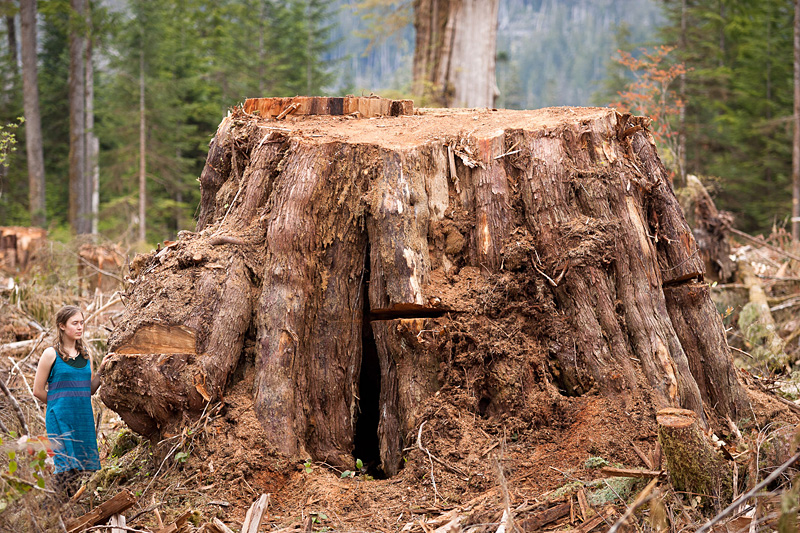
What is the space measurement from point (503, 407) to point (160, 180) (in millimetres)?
20867

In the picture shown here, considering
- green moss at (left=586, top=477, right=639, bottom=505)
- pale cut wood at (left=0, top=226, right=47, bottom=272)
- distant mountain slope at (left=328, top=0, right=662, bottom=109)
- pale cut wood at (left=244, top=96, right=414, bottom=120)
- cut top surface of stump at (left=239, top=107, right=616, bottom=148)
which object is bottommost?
green moss at (left=586, top=477, right=639, bottom=505)

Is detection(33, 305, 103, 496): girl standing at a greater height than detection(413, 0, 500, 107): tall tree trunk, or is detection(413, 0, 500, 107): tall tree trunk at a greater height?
detection(413, 0, 500, 107): tall tree trunk

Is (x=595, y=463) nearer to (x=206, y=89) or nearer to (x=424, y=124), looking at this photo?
(x=424, y=124)

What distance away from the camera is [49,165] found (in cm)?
2755

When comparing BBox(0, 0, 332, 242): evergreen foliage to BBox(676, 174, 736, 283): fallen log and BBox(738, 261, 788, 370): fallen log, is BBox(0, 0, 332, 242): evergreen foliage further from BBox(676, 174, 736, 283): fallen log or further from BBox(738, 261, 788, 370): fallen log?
BBox(738, 261, 788, 370): fallen log

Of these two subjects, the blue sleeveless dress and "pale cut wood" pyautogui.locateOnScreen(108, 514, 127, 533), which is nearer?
"pale cut wood" pyautogui.locateOnScreen(108, 514, 127, 533)

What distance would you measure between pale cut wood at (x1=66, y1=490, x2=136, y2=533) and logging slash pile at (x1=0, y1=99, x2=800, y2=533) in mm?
10

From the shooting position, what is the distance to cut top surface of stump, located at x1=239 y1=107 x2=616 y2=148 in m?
4.44

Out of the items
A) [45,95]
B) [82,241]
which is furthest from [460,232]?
[45,95]

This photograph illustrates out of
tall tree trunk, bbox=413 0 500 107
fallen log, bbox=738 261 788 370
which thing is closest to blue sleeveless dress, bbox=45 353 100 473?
fallen log, bbox=738 261 788 370

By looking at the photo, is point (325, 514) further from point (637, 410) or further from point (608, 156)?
point (608, 156)

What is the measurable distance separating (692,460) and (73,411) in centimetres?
368

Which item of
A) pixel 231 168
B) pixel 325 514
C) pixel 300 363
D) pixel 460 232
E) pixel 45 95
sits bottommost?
pixel 325 514

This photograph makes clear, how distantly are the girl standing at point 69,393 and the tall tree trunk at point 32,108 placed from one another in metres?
17.9
